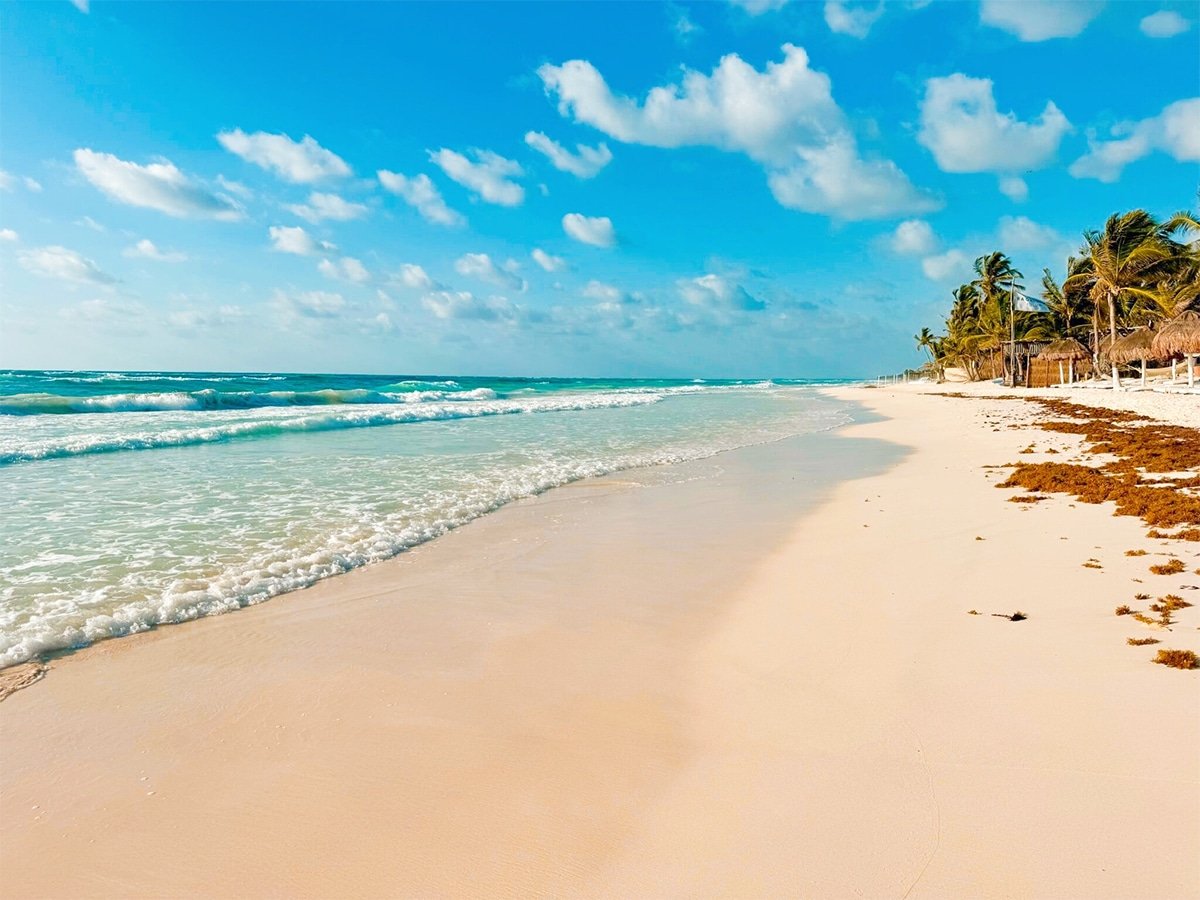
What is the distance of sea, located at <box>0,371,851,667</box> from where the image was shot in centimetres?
542

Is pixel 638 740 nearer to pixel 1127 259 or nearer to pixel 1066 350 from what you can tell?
pixel 1127 259

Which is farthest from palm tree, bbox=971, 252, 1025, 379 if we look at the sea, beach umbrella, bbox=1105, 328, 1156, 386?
the sea

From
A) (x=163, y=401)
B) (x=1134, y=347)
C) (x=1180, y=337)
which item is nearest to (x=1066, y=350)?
(x=1134, y=347)

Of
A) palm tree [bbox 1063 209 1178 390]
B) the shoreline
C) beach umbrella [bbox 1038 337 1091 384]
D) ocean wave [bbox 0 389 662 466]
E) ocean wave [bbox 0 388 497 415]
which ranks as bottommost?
the shoreline

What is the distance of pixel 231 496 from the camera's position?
32.1 ft

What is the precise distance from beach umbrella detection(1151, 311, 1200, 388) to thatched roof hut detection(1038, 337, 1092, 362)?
535 inches

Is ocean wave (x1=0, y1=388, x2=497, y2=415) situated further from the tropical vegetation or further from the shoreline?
the tropical vegetation

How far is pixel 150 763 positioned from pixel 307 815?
1.09 metres

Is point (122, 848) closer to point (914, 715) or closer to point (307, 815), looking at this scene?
point (307, 815)

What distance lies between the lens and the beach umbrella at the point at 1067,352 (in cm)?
4247

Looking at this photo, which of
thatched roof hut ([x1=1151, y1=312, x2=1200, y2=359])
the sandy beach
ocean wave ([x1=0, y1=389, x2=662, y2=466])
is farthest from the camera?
thatched roof hut ([x1=1151, y1=312, x2=1200, y2=359])

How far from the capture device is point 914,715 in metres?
3.39

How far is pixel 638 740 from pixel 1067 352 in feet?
170

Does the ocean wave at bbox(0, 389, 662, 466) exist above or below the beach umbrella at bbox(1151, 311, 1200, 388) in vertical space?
below
